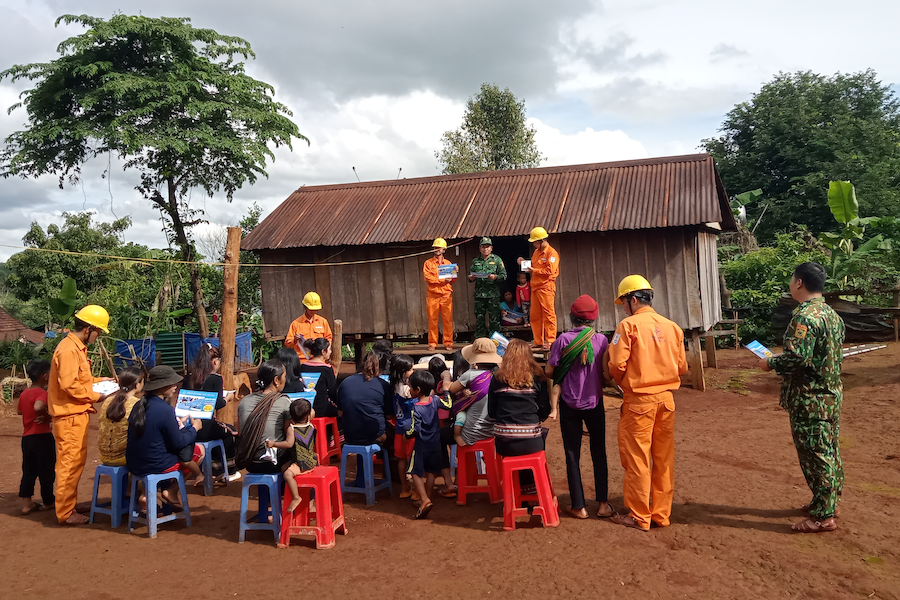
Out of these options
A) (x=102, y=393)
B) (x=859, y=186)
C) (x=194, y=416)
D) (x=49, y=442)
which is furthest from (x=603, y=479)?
(x=859, y=186)

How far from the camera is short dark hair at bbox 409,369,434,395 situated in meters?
6.08

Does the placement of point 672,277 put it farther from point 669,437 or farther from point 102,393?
point 102,393

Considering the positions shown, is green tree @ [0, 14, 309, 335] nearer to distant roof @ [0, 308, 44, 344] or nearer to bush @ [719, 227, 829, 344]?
distant roof @ [0, 308, 44, 344]

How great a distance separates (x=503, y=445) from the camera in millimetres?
5539

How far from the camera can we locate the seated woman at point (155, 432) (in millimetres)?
5609

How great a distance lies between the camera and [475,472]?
657 cm

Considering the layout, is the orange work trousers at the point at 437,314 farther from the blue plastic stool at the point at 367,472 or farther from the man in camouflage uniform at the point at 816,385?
the man in camouflage uniform at the point at 816,385

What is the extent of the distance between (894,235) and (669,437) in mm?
15884

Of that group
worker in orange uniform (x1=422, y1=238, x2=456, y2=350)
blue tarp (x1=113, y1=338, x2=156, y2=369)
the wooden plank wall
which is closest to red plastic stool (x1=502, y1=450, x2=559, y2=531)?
worker in orange uniform (x1=422, y1=238, x2=456, y2=350)

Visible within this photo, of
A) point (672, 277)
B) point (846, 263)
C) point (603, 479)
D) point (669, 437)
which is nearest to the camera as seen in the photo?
point (669, 437)

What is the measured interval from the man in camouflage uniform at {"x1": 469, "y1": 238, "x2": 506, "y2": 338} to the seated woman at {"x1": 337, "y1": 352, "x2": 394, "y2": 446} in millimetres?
4620

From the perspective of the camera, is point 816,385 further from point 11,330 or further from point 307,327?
point 11,330

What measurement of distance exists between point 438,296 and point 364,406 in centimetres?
498

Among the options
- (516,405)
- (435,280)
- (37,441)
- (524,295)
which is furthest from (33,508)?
(524,295)
